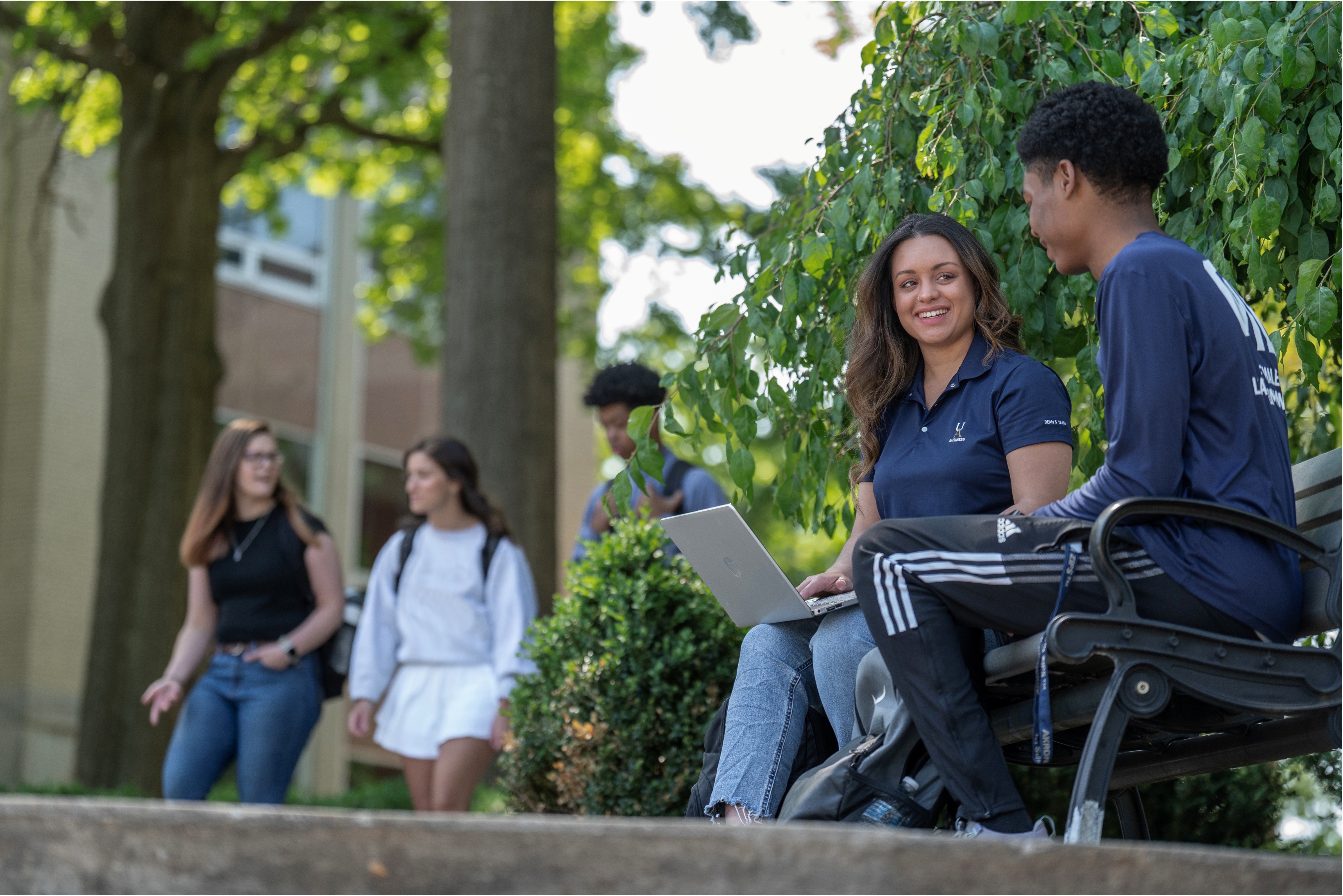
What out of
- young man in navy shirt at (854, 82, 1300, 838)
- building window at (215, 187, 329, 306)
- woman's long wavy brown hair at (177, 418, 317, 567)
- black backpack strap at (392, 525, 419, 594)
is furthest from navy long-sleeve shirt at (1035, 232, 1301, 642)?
building window at (215, 187, 329, 306)

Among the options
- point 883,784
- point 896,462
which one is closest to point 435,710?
point 896,462

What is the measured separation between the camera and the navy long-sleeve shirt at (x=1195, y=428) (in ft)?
10.2

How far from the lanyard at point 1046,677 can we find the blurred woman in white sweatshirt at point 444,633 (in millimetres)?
3466

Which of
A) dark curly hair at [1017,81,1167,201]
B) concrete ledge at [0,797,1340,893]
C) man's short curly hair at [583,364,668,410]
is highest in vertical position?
dark curly hair at [1017,81,1167,201]

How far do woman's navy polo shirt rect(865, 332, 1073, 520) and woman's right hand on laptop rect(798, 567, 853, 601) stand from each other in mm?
214

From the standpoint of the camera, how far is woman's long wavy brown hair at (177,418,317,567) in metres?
6.95

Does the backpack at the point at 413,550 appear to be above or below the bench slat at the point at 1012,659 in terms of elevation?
above

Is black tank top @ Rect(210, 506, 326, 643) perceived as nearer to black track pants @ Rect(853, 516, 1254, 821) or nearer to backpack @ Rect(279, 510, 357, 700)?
backpack @ Rect(279, 510, 357, 700)

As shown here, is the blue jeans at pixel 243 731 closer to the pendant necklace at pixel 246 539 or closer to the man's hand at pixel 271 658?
the man's hand at pixel 271 658

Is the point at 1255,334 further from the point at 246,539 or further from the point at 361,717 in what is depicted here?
the point at 246,539

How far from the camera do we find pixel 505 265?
8.88 meters

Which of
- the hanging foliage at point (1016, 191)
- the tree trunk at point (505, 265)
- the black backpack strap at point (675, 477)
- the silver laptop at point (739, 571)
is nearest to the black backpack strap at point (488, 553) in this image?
the black backpack strap at point (675, 477)

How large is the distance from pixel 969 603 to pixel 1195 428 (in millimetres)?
589

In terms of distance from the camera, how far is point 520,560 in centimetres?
680
